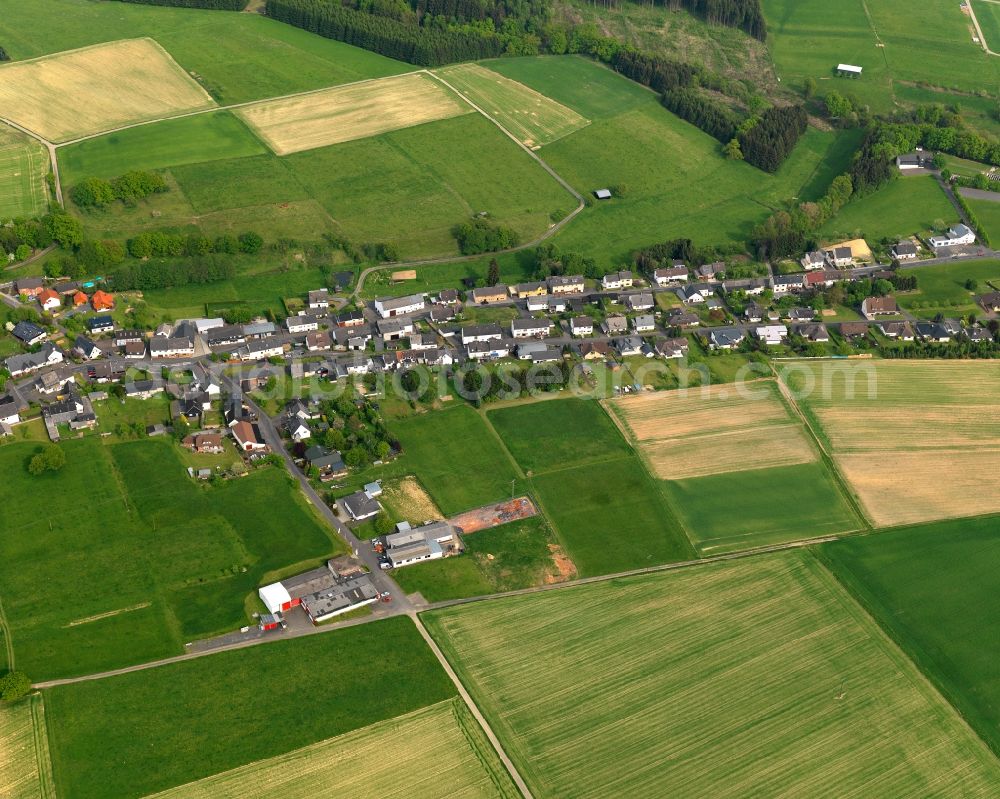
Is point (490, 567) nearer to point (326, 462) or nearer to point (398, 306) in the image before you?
point (326, 462)

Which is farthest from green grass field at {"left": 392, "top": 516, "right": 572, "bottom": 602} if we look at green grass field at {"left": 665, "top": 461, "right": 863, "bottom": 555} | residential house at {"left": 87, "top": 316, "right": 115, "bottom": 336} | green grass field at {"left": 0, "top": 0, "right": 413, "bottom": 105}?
green grass field at {"left": 0, "top": 0, "right": 413, "bottom": 105}

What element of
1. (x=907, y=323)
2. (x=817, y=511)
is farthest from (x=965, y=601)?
(x=907, y=323)

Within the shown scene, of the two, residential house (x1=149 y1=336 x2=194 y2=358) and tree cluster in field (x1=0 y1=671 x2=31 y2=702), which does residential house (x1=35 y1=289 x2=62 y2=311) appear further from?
tree cluster in field (x1=0 y1=671 x2=31 y2=702)

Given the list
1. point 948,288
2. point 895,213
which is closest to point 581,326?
point 948,288

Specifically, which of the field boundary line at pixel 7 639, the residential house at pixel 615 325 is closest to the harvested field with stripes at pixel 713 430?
the residential house at pixel 615 325

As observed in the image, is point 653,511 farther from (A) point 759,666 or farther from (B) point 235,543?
(B) point 235,543

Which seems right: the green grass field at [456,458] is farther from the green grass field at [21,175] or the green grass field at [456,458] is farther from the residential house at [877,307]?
the green grass field at [21,175]
